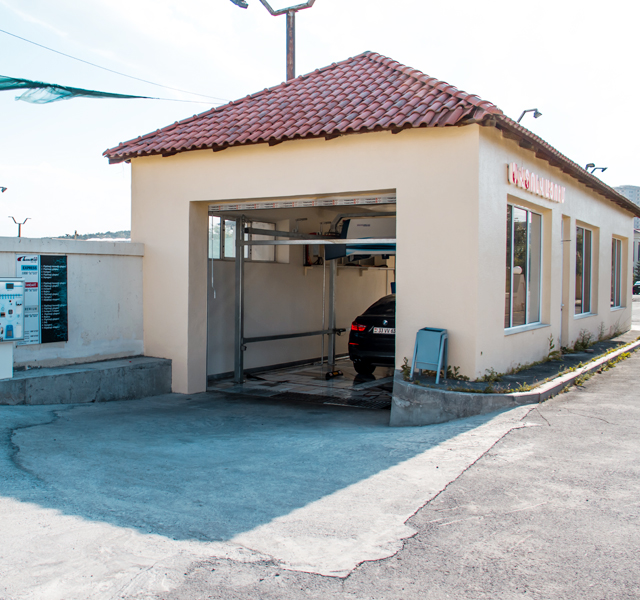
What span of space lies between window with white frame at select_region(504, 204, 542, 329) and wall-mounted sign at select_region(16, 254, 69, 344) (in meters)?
6.47

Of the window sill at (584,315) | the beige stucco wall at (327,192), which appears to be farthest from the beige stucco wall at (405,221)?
the window sill at (584,315)

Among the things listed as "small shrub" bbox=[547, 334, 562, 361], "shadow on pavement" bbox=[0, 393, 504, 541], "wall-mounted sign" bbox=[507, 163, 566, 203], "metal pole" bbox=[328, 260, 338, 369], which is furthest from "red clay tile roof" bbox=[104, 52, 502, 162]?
"small shrub" bbox=[547, 334, 562, 361]

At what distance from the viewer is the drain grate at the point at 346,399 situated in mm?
9133

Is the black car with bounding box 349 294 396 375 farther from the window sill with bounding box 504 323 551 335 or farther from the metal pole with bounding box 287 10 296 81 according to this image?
the metal pole with bounding box 287 10 296 81

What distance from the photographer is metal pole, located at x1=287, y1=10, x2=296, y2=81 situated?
14953 mm

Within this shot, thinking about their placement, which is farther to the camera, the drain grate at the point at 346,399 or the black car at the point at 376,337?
the black car at the point at 376,337

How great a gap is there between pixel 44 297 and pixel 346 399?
467 cm

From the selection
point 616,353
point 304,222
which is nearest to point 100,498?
point 304,222

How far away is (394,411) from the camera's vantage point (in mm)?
7512

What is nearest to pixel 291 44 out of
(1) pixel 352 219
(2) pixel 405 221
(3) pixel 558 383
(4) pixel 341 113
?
(1) pixel 352 219

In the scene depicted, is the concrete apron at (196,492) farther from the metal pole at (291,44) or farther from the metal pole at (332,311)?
the metal pole at (291,44)

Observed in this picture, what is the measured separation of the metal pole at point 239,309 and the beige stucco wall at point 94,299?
1678 millimetres

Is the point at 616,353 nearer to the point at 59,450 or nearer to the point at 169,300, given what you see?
the point at 169,300

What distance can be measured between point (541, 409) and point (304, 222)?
23.7 ft
